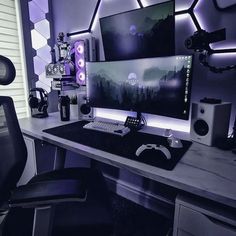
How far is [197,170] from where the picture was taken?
79 centimetres

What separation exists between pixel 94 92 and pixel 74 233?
1.05 meters

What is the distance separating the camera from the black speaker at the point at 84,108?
5.51 ft

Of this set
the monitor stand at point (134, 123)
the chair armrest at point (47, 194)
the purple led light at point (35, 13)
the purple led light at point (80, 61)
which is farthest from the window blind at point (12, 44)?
the chair armrest at point (47, 194)

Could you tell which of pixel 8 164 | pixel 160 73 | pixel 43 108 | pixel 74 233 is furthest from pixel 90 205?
pixel 43 108

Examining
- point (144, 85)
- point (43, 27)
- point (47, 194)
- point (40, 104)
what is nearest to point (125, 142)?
point (144, 85)

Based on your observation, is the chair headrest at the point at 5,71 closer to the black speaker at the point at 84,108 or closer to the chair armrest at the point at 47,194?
the chair armrest at the point at 47,194

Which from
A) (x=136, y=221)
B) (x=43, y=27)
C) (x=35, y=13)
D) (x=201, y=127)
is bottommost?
(x=136, y=221)

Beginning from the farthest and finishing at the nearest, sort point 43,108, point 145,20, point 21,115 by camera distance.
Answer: point 21,115 < point 43,108 < point 145,20

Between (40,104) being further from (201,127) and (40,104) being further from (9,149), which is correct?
(201,127)

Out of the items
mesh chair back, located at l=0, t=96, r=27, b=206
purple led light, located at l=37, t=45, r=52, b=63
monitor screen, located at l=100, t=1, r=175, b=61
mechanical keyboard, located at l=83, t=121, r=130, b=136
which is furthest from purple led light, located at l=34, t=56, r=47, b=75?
mesh chair back, located at l=0, t=96, r=27, b=206

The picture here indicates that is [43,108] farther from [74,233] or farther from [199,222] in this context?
[199,222]

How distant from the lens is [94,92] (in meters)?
1.57

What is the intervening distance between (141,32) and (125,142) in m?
0.81

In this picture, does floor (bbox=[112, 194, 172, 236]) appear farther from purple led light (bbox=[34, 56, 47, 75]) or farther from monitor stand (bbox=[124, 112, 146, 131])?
purple led light (bbox=[34, 56, 47, 75])
